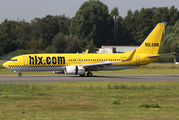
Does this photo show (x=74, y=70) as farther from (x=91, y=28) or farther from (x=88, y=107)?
(x=91, y=28)

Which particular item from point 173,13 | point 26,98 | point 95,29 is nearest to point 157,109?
point 26,98

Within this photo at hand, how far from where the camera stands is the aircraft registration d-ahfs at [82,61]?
4153 cm

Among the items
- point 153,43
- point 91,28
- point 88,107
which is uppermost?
point 91,28

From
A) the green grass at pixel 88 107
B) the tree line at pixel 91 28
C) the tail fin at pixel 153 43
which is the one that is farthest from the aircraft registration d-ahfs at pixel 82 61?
the tree line at pixel 91 28

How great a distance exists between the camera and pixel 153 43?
1810 inches

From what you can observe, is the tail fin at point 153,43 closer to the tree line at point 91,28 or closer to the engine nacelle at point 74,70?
the engine nacelle at point 74,70

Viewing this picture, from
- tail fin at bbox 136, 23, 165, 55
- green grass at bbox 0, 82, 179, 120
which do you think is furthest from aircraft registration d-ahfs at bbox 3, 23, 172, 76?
green grass at bbox 0, 82, 179, 120

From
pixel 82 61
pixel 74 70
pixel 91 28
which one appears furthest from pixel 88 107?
pixel 91 28

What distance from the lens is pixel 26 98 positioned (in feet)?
61.5

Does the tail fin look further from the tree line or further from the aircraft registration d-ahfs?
the tree line

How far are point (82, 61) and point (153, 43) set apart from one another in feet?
41.4

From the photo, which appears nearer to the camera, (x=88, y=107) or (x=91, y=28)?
(x=88, y=107)

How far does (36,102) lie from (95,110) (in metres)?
4.36

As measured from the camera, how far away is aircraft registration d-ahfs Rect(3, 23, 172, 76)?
1635 inches
